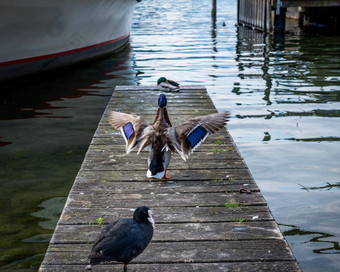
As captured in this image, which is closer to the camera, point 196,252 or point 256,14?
point 196,252

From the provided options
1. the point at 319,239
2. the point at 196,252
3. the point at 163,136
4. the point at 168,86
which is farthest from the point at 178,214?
the point at 168,86

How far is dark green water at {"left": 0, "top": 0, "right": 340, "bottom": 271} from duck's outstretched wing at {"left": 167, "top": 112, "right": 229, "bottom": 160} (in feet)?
4.74

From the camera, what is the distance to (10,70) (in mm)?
13898

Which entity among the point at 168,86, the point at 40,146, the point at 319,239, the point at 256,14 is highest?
the point at 168,86

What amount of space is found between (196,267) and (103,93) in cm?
1030

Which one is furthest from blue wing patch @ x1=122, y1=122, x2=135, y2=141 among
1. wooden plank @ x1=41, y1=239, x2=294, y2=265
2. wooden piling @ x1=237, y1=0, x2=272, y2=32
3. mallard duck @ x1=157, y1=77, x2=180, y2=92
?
wooden piling @ x1=237, y1=0, x2=272, y2=32

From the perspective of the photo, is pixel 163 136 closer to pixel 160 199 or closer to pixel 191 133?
pixel 191 133

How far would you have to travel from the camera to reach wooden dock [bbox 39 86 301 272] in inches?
158

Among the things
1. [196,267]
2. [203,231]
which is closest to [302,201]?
[203,231]

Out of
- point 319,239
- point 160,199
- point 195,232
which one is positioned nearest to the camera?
point 195,232

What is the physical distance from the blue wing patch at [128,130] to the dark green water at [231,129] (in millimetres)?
1453

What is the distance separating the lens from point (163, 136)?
5762mm

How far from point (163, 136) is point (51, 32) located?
10.7 meters

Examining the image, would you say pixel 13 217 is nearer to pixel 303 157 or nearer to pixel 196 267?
pixel 196 267
